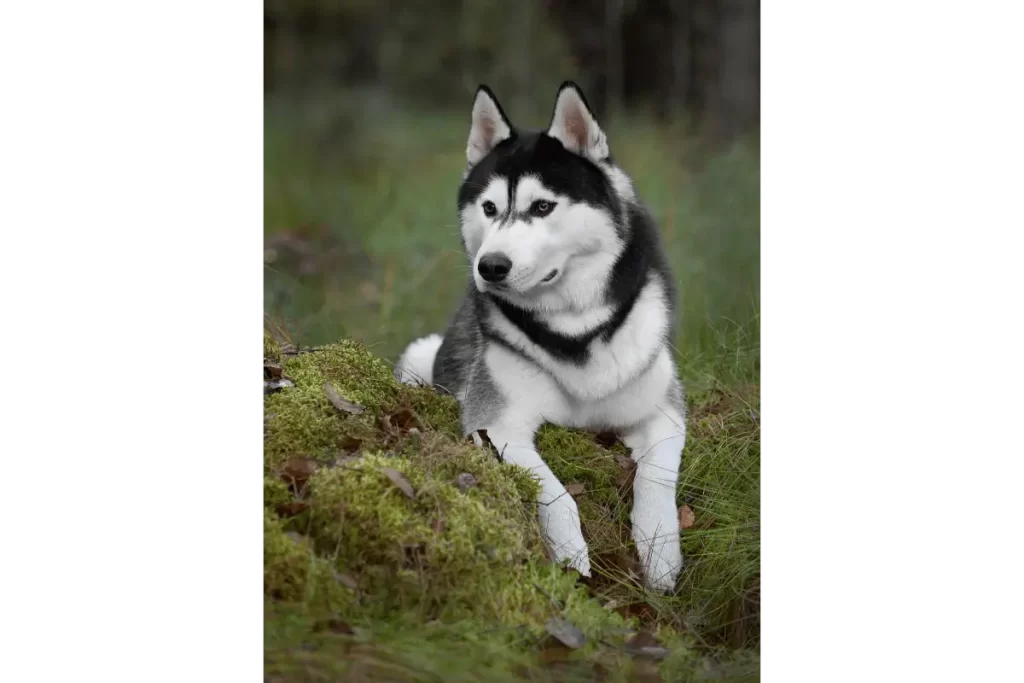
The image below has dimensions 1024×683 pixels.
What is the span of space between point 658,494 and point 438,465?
2.58 ft

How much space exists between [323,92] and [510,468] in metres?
1.41

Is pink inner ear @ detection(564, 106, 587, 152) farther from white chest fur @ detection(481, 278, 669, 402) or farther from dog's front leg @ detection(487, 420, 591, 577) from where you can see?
dog's front leg @ detection(487, 420, 591, 577)

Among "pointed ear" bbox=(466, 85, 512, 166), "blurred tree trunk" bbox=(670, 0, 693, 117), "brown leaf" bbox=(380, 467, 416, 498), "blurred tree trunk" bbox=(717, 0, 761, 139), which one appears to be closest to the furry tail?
"pointed ear" bbox=(466, 85, 512, 166)

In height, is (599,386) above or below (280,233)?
below

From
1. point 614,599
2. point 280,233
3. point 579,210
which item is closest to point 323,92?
point 280,233

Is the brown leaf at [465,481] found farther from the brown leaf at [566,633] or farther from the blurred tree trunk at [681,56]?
the blurred tree trunk at [681,56]

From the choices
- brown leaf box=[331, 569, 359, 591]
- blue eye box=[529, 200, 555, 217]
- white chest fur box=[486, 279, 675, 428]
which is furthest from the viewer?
white chest fur box=[486, 279, 675, 428]

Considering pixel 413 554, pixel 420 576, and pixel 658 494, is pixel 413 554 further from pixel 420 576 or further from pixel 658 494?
pixel 658 494

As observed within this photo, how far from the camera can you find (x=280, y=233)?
3.69m

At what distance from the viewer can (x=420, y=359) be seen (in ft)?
15.4

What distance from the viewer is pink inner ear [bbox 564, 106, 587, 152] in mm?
3613

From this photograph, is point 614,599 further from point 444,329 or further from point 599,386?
point 444,329

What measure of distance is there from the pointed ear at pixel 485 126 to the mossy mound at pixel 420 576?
102 cm

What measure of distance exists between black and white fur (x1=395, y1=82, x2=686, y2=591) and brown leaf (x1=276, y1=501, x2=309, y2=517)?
0.78 meters
